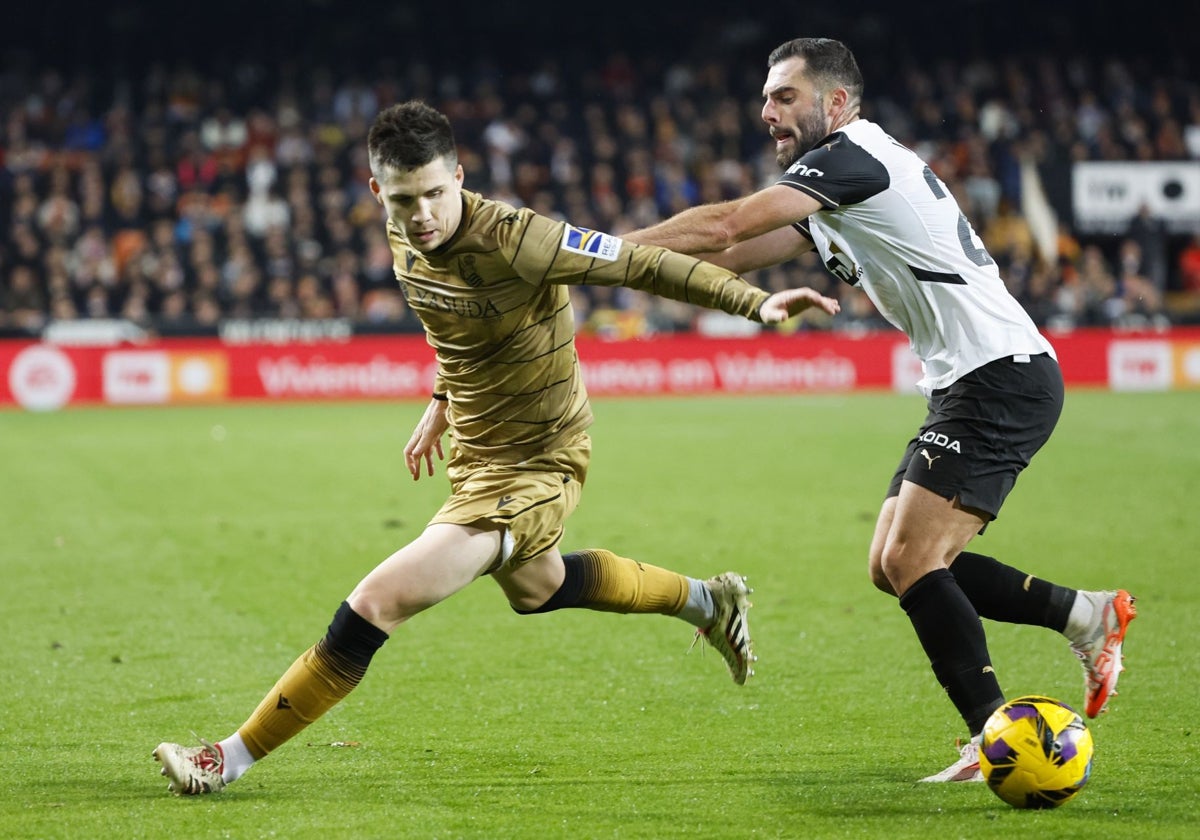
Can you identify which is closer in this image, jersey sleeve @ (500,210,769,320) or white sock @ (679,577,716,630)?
jersey sleeve @ (500,210,769,320)

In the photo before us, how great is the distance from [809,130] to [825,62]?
21 cm

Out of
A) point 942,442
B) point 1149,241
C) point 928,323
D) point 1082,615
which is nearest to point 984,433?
point 942,442

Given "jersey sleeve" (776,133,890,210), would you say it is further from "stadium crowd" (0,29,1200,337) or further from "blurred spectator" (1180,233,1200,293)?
"blurred spectator" (1180,233,1200,293)

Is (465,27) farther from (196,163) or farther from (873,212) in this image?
(873,212)

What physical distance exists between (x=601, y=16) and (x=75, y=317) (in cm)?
1369

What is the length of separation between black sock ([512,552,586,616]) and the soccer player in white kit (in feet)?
3.27

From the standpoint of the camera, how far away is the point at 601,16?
3112cm

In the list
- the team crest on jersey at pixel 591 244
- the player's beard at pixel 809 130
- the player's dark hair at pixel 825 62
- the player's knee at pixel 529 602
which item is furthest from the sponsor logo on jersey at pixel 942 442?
the player's knee at pixel 529 602

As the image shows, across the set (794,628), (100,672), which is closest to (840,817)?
(794,628)

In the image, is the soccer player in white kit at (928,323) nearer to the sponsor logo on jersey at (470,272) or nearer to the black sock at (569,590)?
the sponsor logo on jersey at (470,272)

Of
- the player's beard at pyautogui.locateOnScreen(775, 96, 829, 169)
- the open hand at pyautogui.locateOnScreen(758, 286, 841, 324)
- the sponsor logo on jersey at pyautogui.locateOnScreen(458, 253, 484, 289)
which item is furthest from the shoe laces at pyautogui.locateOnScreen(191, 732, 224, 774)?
the player's beard at pyautogui.locateOnScreen(775, 96, 829, 169)

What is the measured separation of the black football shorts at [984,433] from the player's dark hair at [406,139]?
1.71m

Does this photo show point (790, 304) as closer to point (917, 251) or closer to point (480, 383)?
point (917, 251)

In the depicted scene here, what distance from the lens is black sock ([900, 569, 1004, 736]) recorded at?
453 centimetres
